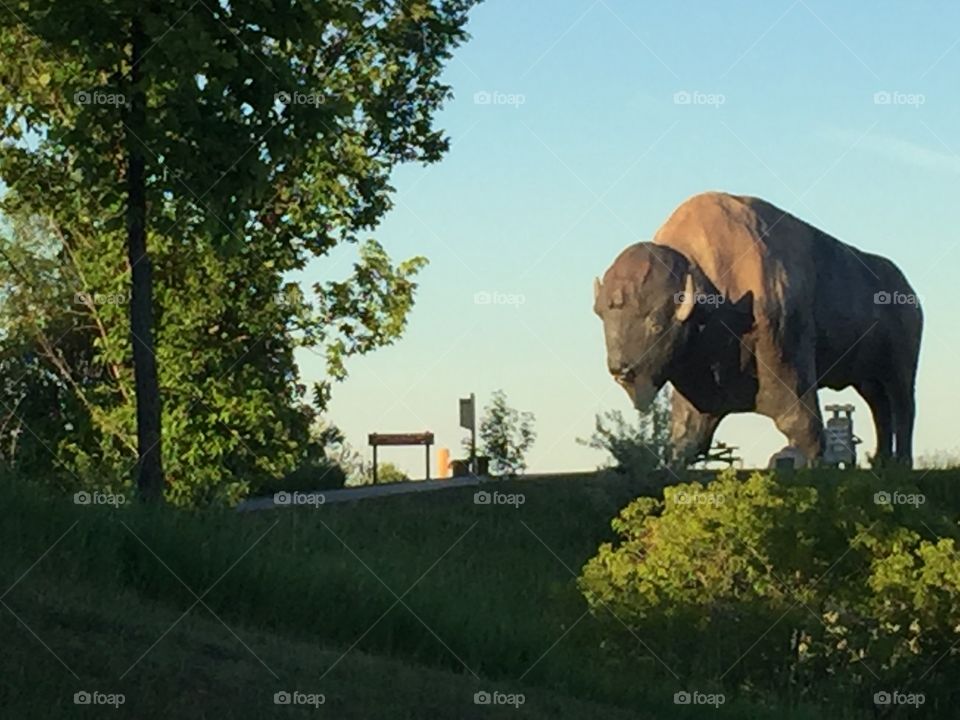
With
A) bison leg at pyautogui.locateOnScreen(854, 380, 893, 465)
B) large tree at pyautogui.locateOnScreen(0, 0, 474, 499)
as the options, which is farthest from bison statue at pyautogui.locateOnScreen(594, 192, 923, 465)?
large tree at pyautogui.locateOnScreen(0, 0, 474, 499)

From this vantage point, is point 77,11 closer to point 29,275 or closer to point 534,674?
point 534,674

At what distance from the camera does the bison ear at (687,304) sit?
2919 cm

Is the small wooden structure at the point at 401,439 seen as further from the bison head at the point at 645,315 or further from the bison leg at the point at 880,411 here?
the bison head at the point at 645,315

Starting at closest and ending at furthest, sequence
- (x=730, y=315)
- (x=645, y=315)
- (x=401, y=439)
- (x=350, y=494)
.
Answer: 1. (x=645, y=315)
2. (x=730, y=315)
3. (x=350, y=494)
4. (x=401, y=439)

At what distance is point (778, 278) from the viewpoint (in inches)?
1187

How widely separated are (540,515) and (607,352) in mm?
3280

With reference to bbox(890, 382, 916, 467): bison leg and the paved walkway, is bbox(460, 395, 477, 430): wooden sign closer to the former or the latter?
the paved walkway

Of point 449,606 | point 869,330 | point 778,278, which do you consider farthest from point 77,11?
point 869,330

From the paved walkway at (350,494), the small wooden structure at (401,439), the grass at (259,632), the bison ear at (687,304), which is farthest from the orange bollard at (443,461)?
the grass at (259,632)

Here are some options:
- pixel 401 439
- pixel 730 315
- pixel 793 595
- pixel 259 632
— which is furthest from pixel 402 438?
pixel 259 632

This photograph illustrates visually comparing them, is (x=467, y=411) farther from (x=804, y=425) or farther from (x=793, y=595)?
(x=793, y=595)

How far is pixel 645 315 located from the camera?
29.2 m

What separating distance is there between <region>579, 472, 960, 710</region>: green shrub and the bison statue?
10.1m

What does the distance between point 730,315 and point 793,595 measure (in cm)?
1255
